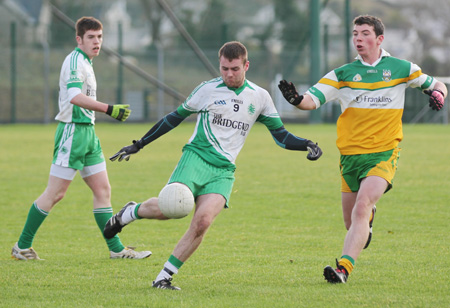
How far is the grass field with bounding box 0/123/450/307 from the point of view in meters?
5.86

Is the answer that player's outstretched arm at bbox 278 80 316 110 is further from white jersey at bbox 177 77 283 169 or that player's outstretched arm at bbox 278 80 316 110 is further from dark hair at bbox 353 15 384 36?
dark hair at bbox 353 15 384 36

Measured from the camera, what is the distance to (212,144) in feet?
20.5

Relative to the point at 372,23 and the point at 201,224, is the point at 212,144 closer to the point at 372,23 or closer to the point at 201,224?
the point at 201,224

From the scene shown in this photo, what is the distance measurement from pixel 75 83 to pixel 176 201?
1.98m

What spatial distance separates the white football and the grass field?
612 mm

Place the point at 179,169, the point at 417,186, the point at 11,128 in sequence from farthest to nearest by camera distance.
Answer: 1. the point at 11,128
2. the point at 417,186
3. the point at 179,169

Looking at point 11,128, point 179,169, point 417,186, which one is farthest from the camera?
point 11,128

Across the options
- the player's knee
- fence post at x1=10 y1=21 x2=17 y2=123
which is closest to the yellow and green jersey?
the player's knee

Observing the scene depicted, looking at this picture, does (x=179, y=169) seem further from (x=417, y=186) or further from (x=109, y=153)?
(x=109, y=153)

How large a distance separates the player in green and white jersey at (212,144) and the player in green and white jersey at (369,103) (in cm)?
44

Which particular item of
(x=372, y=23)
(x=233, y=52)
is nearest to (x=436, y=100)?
(x=372, y=23)

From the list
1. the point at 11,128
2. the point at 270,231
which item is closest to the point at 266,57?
the point at 11,128

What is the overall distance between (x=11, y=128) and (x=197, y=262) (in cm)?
2469

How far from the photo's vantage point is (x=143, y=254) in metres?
7.61
